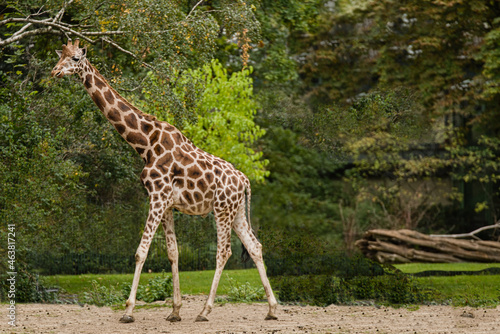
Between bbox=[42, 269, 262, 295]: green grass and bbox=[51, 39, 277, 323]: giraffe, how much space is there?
9.22 feet

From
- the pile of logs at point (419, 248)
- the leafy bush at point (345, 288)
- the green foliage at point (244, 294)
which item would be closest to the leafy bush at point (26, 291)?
the green foliage at point (244, 294)

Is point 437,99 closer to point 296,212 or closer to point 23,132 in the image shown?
point 296,212

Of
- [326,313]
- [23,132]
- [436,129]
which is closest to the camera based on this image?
[326,313]

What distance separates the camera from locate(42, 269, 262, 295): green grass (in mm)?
11383

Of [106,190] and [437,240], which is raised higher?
[106,190]

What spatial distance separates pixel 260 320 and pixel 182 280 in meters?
4.88

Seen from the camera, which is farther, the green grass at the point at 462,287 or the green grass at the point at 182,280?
the green grass at the point at 182,280

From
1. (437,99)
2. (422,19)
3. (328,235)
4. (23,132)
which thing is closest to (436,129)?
(437,99)

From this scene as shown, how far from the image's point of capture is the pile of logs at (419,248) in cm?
1483

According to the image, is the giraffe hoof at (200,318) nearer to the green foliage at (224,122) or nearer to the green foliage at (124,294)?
the green foliage at (124,294)

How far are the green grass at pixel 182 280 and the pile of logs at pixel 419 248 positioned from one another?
3163mm

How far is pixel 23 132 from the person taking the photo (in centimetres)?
1034

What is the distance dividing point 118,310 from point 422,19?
1431 cm

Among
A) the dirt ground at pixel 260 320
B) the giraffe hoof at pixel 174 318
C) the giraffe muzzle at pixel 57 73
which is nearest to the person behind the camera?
the dirt ground at pixel 260 320
